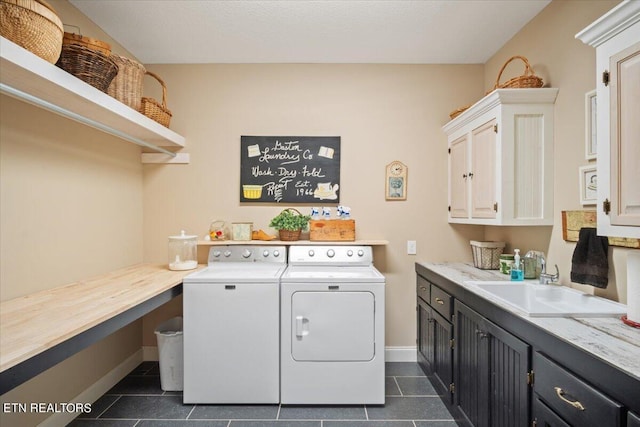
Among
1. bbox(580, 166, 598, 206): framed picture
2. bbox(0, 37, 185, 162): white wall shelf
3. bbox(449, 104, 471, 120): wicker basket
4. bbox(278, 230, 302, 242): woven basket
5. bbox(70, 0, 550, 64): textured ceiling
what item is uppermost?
bbox(70, 0, 550, 64): textured ceiling

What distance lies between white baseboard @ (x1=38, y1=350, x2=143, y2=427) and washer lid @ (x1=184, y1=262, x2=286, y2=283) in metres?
0.98

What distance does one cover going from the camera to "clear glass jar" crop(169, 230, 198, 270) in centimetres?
265

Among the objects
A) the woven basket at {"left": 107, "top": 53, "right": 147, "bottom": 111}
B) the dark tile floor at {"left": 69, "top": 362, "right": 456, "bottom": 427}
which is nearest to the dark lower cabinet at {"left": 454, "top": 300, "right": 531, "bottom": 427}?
the dark tile floor at {"left": 69, "top": 362, "right": 456, "bottom": 427}

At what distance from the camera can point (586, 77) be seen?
1.91m

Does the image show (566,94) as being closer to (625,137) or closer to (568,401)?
(625,137)

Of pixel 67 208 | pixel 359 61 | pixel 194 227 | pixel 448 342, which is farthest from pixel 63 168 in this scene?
pixel 448 342

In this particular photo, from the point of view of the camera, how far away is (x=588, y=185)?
187 centimetres

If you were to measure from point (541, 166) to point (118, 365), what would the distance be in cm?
334

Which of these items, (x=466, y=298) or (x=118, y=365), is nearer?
(x=466, y=298)

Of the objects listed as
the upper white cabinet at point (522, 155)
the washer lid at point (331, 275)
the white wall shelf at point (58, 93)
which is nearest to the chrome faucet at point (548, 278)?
the upper white cabinet at point (522, 155)

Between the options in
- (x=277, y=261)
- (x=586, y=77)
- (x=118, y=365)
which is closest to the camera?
(x=586, y=77)

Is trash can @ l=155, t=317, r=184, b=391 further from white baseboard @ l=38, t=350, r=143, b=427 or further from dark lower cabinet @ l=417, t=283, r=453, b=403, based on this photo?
dark lower cabinet @ l=417, t=283, r=453, b=403

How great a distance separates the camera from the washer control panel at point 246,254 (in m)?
2.83

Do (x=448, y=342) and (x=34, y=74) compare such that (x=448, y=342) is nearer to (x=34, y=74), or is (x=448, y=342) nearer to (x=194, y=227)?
(x=194, y=227)
